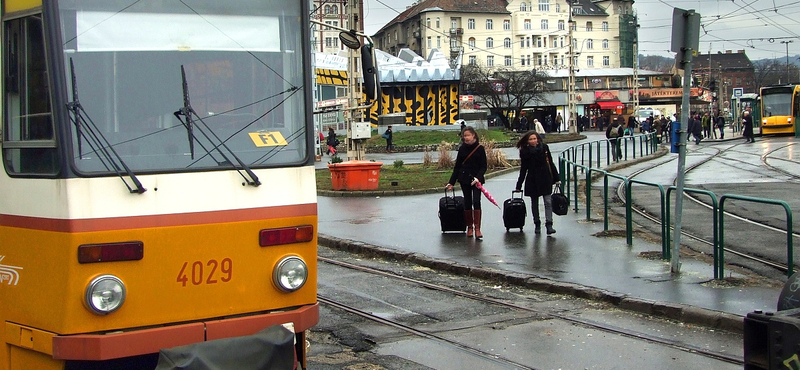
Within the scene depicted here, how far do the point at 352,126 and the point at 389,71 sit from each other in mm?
37049

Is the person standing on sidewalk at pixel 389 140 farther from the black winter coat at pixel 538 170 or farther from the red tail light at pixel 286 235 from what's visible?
the red tail light at pixel 286 235

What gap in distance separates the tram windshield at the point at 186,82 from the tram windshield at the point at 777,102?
49441 millimetres

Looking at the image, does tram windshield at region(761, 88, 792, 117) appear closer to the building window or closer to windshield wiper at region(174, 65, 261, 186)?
windshield wiper at region(174, 65, 261, 186)

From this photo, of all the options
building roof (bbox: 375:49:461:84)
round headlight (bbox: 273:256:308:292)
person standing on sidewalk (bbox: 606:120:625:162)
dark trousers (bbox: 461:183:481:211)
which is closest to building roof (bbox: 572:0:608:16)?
building roof (bbox: 375:49:461:84)

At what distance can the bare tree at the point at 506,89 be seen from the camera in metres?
80.5

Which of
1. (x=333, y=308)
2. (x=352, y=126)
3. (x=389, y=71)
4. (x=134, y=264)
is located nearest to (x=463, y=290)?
(x=333, y=308)

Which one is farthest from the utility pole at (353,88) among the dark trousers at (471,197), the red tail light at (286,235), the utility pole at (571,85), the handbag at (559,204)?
the utility pole at (571,85)

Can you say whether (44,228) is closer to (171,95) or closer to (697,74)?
(171,95)

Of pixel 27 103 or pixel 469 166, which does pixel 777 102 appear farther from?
pixel 27 103

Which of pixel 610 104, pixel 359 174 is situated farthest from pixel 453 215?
pixel 610 104

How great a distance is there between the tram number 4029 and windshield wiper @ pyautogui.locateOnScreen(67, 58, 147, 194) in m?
0.52

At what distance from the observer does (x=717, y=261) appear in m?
9.34

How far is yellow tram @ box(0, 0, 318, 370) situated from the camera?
476 cm

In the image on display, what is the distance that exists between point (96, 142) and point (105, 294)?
33.5 inches
